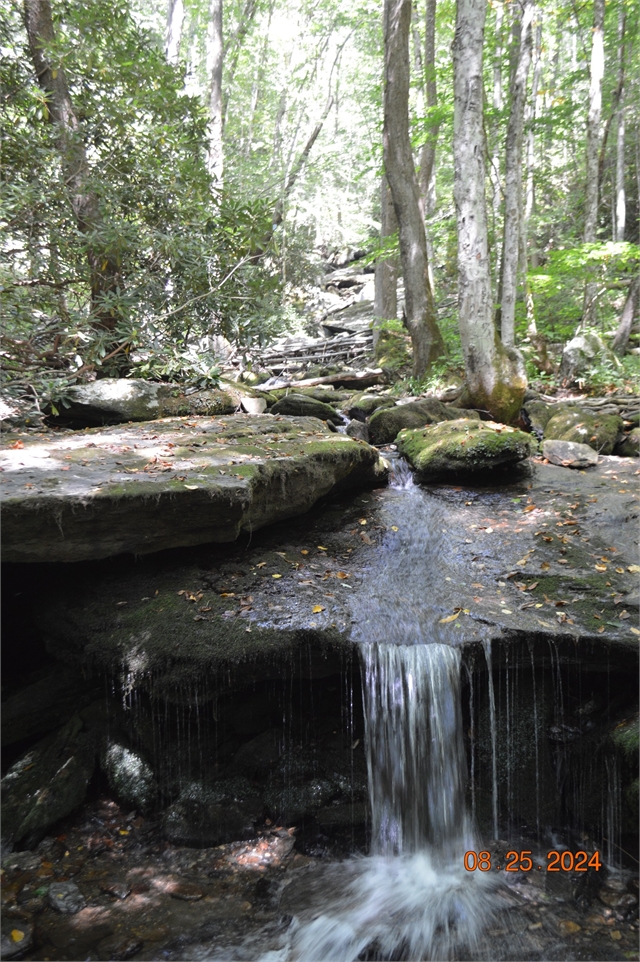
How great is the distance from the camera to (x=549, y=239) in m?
21.1

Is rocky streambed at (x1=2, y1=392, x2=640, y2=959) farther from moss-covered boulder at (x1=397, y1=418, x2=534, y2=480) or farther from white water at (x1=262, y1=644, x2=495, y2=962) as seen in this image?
moss-covered boulder at (x1=397, y1=418, x2=534, y2=480)

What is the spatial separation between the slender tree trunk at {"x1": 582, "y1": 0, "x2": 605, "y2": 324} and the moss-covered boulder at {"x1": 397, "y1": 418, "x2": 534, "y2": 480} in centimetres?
733

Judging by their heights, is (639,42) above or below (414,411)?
above

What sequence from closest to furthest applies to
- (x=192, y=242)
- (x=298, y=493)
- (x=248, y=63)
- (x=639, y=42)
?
1. (x=298, y=493)
2. (x=192, y=242)
3. (x=639, y=42)
4. (x=248, y=63)

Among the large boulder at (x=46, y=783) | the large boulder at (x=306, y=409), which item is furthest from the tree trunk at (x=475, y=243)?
the large boulder at (x=46, y=783)

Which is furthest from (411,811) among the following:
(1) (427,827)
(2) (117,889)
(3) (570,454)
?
(3) (570,454)

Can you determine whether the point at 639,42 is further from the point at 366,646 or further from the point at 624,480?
the point at 366,646

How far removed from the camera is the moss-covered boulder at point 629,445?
812cm

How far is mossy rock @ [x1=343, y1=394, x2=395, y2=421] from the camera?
10.4 metres

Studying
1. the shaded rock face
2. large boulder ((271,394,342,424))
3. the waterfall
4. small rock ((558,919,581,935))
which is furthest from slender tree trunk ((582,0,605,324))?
small rock ((558,919,581,935))

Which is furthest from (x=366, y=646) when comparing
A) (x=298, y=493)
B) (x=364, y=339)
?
(x=364, y=339)

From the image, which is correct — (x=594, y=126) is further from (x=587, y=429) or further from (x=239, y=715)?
(x=239, y=715)

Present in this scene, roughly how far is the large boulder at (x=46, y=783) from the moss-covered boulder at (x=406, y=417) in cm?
600

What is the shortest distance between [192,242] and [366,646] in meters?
6.06
